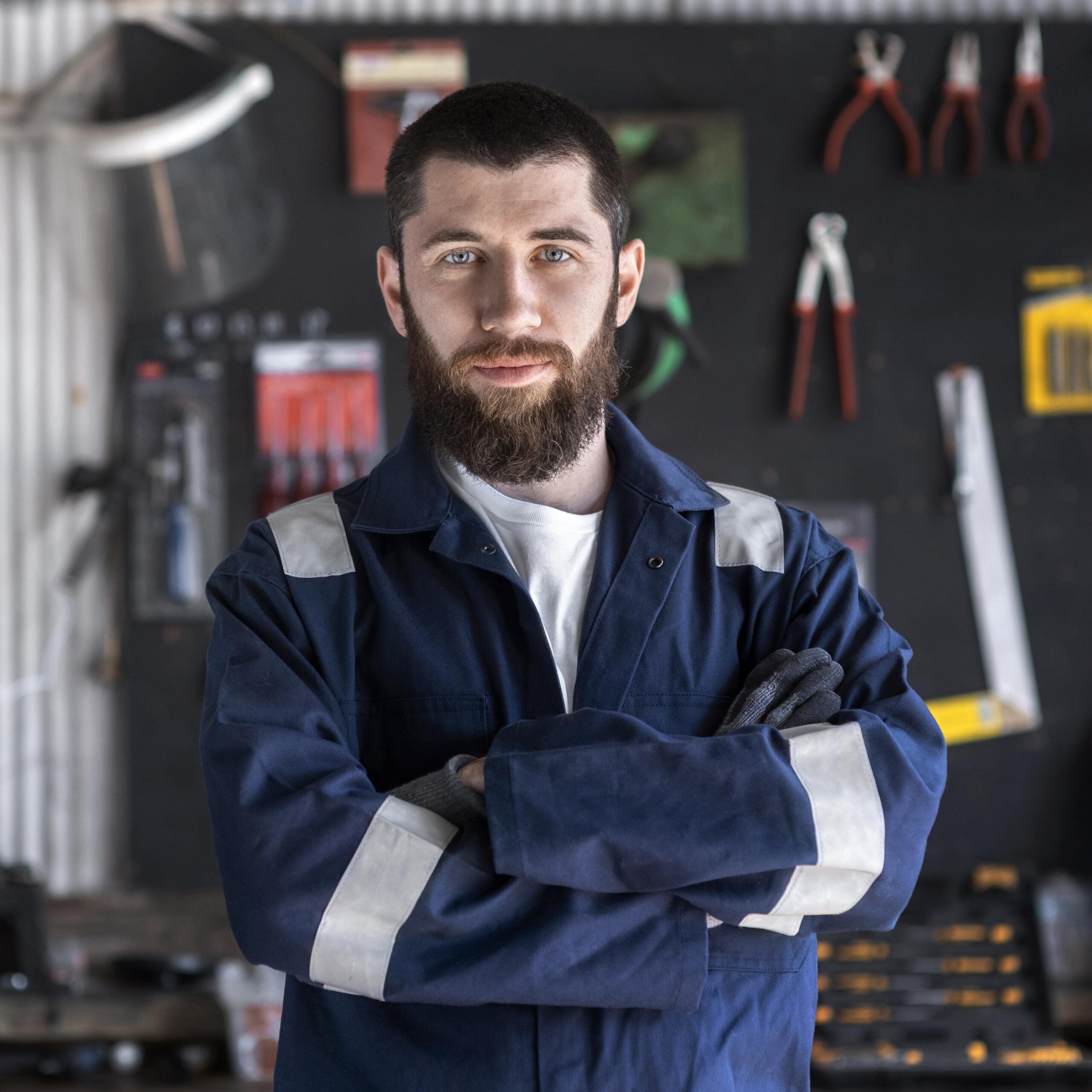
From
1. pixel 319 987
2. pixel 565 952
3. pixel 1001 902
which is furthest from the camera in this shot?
pixel 1001 902

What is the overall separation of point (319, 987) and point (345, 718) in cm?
26

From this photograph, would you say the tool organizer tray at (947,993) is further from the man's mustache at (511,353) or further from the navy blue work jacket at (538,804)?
the man's mustache at (511,353)

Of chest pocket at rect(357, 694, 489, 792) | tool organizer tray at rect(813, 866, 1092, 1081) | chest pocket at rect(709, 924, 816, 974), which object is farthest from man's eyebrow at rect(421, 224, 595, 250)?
tool organizer tray at rect(813, 866, 1092, 1081)

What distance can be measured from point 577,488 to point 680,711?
0.28 meters

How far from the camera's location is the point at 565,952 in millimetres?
1067

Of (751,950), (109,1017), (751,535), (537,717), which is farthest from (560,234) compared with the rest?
(109,1017)

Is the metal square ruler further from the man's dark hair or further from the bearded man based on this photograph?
the man's dark hair

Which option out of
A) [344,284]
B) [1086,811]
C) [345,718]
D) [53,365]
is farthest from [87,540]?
[1086,811]

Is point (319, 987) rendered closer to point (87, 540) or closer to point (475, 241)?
point (475, 241)

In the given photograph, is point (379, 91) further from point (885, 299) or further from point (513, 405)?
point (513, 405)

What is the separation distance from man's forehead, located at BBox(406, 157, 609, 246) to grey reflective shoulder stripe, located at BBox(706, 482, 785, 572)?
13.6 inches

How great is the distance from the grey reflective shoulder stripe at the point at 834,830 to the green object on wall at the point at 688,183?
7.04 ft

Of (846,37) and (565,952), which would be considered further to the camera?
(846,37)

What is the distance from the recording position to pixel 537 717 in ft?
4.02
